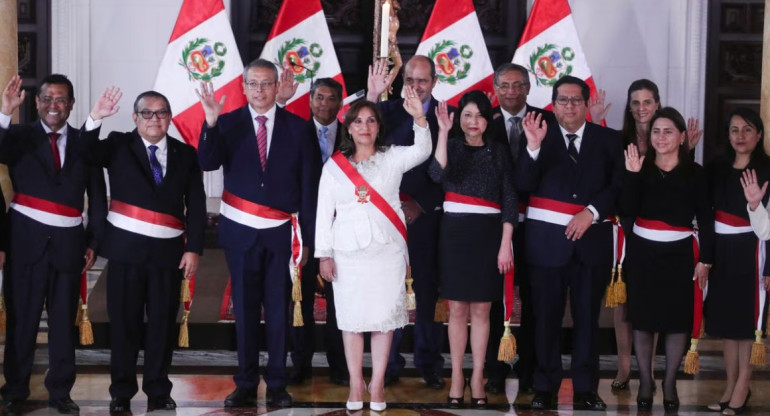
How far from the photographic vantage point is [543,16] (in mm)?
7660

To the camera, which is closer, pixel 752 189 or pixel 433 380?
pixel 752 189

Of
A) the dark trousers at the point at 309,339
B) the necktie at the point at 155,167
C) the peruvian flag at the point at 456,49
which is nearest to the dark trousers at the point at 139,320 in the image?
the necktie at the point at 155,167

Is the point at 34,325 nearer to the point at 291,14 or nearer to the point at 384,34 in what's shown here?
the point at 384,34

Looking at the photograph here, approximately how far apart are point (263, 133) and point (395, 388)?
4.69ft

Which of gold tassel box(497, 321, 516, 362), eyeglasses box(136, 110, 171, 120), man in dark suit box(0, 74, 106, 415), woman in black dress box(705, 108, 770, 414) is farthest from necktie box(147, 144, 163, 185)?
woman in black dress box(705, 108, 770, 414)

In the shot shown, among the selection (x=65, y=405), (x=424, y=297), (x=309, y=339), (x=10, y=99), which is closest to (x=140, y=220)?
(x=10, y=99)

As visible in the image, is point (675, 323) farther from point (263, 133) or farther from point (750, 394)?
point (263, 133)

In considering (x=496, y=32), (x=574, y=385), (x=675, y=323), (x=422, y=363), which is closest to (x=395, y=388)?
(x=422, y=363)

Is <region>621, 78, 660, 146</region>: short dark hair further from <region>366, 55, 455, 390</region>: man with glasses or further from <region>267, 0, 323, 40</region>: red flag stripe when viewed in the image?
<region>267, 0, 323, 40</region>: red flag stripe

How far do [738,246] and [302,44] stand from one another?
3274 mm

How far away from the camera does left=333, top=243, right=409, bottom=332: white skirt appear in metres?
5.31

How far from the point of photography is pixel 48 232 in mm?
5270

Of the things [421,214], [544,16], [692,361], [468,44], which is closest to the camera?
[692,361]

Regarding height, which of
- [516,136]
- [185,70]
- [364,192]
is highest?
[185,70]
